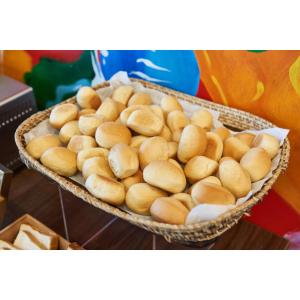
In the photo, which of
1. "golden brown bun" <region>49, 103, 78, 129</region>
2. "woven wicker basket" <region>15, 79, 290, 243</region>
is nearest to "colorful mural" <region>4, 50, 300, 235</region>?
"woven wicker basket" <region>15, 79, 290, 243</region>

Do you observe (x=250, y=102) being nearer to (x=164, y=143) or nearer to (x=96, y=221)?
(x=164, y=143)

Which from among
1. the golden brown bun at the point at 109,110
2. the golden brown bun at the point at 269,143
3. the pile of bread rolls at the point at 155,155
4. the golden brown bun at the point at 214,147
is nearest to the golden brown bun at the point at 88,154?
the pile of bread rolls at the point at 155,155

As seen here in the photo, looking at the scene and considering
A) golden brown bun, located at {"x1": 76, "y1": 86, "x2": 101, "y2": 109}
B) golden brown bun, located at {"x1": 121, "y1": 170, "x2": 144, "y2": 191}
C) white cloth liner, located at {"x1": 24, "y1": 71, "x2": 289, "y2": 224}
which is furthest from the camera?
golden brown bun, located at {"x1": 76, "y1": 86, "x2": 101, "y2": 109}

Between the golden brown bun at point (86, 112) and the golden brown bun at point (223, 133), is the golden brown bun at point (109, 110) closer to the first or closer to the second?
the golden brown bun at point (86, 112)

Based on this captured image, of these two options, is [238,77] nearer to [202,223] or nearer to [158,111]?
[158,111]

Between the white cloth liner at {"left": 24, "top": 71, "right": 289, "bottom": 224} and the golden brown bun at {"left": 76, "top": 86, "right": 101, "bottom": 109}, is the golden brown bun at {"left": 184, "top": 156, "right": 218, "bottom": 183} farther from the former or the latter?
the golden brown bun at {"left": 76, "top": 86, "right": 101, "bottom": 109}

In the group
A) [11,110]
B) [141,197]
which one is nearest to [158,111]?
[141,197]
